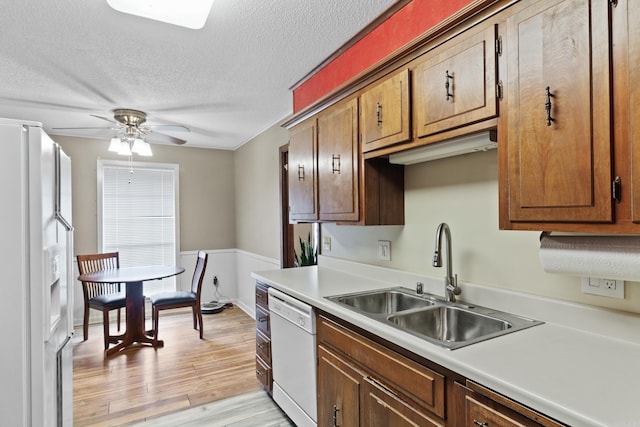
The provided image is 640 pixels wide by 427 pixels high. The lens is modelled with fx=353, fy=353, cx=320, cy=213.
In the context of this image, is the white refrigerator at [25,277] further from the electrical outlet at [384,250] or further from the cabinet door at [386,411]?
the electrical outlet at [384,250]

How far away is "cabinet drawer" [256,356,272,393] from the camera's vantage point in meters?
2.50

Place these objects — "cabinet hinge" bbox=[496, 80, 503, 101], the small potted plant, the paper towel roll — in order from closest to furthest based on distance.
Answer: the paper towel roll, "cabinet hinge" bbox=[496, 80, 503, 101], the small potted plant

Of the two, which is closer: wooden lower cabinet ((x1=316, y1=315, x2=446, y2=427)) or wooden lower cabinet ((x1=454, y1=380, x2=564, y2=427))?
wooden lower cabinet ((x1=454, y1=380, x2=564, y2=427))

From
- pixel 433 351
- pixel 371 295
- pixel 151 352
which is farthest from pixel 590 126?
pixel 151 352

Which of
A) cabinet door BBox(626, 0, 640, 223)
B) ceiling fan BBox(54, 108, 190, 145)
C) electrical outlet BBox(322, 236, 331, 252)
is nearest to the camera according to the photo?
cabinet door BBox(626, 0, 640, 223)

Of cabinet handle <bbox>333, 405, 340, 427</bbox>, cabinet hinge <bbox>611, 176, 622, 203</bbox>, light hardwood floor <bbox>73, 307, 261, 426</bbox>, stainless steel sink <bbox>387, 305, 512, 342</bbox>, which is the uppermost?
A: cabinet hinge <bbox>611, 176, 622, 203</bbox>

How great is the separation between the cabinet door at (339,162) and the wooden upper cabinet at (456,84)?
1.72ft

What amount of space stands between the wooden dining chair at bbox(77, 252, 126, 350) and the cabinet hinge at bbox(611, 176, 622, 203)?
406 cm

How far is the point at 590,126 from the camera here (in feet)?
3.38

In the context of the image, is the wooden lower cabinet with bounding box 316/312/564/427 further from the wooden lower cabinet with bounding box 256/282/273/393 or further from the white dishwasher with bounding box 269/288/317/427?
the wooden lower cabinet with bounding box 256/282/273/393

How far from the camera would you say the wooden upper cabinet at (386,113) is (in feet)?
5.57

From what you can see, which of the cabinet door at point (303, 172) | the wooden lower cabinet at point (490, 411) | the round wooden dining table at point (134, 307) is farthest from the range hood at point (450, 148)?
the round wooden dining table at point (134, 307)

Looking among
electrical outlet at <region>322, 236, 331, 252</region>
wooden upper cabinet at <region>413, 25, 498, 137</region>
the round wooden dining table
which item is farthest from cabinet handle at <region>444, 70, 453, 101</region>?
the round wooden dining table

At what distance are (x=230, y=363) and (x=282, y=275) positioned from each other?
1.25m
